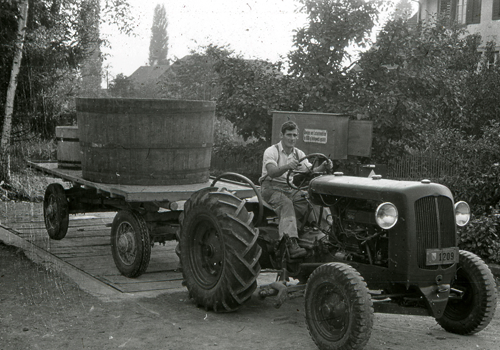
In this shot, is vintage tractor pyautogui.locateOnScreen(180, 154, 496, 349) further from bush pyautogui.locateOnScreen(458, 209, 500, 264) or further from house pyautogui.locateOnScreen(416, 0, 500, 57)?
house pyautogui.locateOnScreen(416, 0, 500, 57)

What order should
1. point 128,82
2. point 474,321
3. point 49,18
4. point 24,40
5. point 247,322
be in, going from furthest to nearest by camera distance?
1. point 128,82
2. point 49,18
3. point 24,40
4. point 247,322
5. point 474,321

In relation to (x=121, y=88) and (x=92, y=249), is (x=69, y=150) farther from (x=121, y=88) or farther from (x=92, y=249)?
(x=121, y=88)

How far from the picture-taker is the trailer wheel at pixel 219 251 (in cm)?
608

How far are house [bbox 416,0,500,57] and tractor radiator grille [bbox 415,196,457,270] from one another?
21545 mm

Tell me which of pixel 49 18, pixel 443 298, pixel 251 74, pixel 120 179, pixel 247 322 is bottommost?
pixel 247 322

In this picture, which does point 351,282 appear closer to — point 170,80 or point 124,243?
point 124,243

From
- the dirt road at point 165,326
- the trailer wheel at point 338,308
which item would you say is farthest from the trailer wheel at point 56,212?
the trailer wheel at point 338,308

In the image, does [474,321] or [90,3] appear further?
[90,3]

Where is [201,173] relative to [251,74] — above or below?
below

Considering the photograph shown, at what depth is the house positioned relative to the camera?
25891 millimetres

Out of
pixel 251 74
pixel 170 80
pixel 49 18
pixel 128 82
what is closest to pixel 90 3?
pixel 49 18

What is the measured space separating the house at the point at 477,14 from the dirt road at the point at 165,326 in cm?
2134

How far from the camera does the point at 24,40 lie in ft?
46.5

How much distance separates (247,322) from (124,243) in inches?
94.7
